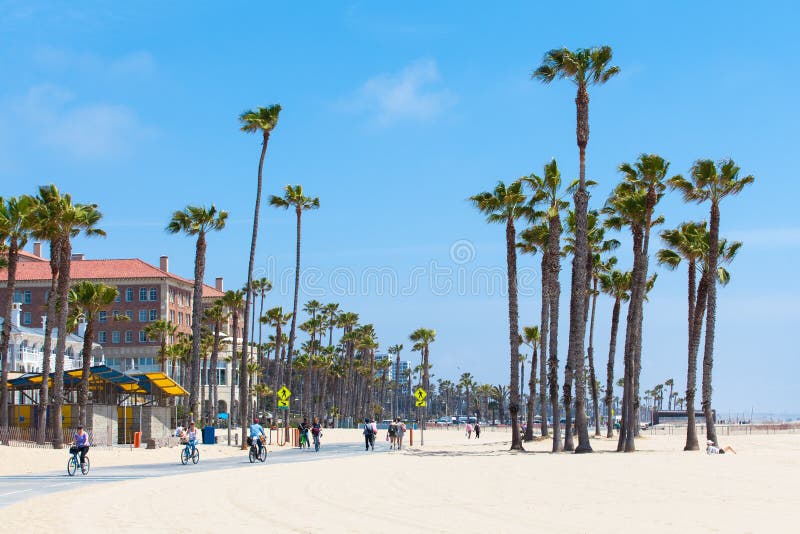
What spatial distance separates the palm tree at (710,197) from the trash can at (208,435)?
25.0 m

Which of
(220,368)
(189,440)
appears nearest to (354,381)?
(220,368)

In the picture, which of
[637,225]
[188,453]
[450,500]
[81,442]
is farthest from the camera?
[637,225]

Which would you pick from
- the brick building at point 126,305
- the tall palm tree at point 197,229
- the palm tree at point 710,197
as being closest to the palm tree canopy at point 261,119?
the tall palm tree at point 197,229

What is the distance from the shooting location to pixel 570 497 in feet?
62.5

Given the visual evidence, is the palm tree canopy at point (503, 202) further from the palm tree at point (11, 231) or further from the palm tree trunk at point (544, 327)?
the palm tree at point (11, 231)

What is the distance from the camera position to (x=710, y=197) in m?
43.8

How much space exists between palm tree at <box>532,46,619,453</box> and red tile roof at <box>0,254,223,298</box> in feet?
257

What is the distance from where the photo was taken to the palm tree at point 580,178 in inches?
1574

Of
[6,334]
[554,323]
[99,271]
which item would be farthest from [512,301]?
[99,271]

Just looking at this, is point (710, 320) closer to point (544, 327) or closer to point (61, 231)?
point (544, 327)

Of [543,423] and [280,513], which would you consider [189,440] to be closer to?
[280,513]

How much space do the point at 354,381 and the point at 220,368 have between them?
42.5 metres

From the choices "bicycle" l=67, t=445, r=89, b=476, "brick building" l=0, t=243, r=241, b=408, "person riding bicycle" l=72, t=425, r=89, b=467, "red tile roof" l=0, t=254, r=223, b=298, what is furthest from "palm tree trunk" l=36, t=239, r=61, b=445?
"red tile roof" l=0, t=254, r=223, b=298

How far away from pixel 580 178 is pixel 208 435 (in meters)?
23.8
